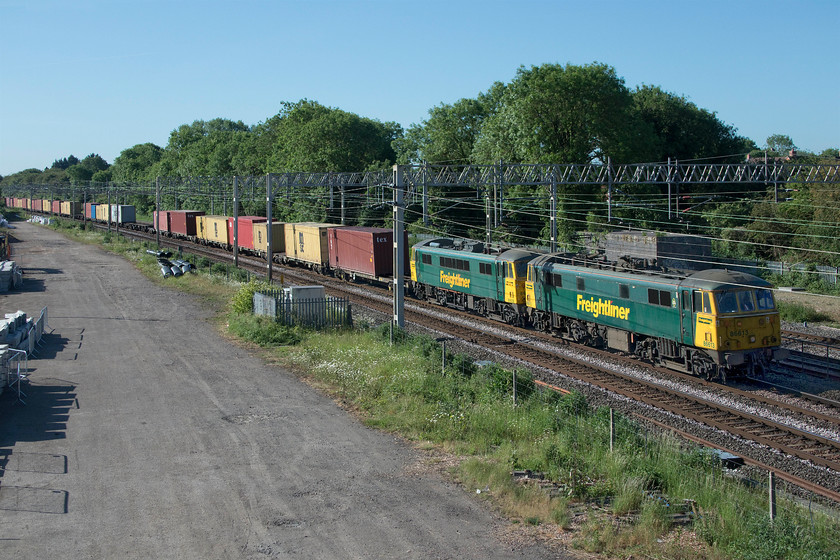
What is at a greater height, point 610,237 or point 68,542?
point 610,237

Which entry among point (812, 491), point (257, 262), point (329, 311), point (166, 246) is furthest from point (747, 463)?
point (166, 246)

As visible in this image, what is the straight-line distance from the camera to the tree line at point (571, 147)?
169 feet

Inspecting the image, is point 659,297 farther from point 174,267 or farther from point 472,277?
point 174,267

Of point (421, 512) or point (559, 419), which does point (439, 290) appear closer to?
point (559, 419)

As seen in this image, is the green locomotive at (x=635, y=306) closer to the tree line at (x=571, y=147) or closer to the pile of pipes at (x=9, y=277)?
the tree line at (x=571, y=147)

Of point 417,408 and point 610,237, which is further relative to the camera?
point 610,237

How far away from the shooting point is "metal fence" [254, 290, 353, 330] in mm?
26875

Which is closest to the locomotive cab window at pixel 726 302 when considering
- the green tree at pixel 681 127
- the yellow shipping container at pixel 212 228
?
the yellow shipping container at pixel 212 228

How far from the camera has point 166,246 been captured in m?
67.9

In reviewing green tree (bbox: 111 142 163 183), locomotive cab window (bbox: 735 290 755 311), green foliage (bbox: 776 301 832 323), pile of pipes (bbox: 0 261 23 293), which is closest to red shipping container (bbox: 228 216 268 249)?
pile of pipes (bbox: 0 261 23 293)

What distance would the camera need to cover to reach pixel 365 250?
130ft

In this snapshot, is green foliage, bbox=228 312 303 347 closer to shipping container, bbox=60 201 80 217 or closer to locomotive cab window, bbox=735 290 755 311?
locomotive cab window, bbox=735 290 755 311

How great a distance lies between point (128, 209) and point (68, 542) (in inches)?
3433

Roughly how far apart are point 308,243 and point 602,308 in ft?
91.5
